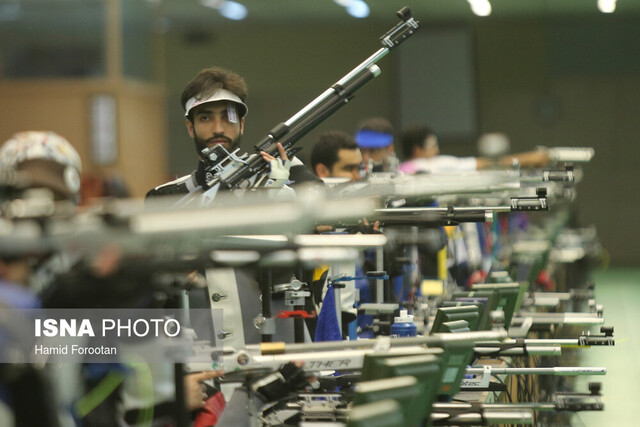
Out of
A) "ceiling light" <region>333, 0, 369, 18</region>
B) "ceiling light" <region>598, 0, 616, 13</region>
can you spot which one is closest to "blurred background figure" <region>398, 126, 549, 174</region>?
"ceiling light" <region>333, 0, 369, 18</region>

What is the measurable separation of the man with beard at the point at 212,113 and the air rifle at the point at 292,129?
0.06 m

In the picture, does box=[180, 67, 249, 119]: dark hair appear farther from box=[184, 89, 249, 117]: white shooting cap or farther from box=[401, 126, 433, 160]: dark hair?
Answer: box=[401, 126, 433, 160]: dark hair

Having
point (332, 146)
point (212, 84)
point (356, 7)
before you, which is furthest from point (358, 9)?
point (212, 84)

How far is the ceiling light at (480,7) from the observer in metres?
14.7

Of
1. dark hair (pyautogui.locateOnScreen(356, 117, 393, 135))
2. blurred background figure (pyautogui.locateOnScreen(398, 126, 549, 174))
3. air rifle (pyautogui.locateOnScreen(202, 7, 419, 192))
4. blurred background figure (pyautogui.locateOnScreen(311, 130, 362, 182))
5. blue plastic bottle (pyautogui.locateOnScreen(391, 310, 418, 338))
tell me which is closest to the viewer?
blue plastic bottle (pyautogui.locateOnScreen(391, 310, 418, 338))

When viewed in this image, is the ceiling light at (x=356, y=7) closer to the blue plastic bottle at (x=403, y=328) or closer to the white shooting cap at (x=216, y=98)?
the white shooting cap at (x=216, y=98)

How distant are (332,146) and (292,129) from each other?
4.52ft

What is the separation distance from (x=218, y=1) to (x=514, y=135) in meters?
5.06

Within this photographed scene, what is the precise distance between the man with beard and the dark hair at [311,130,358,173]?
1484 mm

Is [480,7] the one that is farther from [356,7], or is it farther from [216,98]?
[216,98]

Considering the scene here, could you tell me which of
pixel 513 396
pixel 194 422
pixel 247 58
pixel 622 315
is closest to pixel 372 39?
pixel 247 58

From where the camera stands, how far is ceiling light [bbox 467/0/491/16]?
14687 mm

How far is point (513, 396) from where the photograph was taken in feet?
12.7

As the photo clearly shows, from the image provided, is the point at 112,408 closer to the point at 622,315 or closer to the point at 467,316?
the point at 467,316
